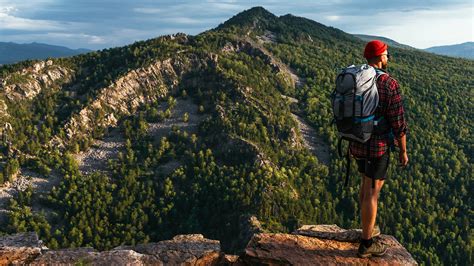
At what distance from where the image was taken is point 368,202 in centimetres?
1543

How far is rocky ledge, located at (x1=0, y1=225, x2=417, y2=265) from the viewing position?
16.6 metres

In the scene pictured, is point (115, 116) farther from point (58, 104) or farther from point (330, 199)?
point (330, 199)

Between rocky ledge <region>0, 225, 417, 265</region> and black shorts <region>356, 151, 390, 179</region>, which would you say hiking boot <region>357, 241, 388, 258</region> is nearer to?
rocky ledge <region>0, 225, 417, 265</region>

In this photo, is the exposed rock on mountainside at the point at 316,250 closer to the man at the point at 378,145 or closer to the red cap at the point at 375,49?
the man at the point at 378,145

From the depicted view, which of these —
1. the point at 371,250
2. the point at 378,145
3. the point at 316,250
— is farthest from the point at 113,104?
the point at 378,145

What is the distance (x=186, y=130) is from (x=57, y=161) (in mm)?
56853

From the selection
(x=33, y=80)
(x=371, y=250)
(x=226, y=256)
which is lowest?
(x=226, y=256)

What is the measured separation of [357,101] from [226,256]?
10083 mm

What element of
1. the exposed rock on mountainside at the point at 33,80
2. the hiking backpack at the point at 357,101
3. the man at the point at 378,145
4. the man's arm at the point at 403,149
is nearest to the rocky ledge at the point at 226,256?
the man at the point at 378,145

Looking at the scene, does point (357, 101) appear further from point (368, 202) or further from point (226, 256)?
point (226, 256)

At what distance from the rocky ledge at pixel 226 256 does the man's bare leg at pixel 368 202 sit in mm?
1724

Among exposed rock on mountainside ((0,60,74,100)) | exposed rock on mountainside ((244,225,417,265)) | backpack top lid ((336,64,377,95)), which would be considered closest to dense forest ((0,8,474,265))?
exposed rock on mountainside ((0,60,74,100))

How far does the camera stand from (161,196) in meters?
152

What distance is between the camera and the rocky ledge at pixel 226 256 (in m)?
16.6
